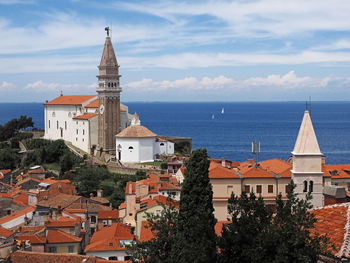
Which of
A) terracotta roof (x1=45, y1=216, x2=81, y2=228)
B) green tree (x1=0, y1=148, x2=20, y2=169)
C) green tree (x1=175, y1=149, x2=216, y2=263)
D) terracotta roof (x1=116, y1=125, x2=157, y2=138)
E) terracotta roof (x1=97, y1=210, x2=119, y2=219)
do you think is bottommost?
terracotta roof (x1=97, y1=210, x2=119, y2=219)

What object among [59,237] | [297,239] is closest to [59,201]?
[59,237]

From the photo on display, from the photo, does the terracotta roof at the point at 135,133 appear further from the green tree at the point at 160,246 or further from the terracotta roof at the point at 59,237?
the green tree at the point at 160,246

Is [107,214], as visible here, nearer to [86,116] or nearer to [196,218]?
[196,218]

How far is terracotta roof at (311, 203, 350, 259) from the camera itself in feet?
34.8

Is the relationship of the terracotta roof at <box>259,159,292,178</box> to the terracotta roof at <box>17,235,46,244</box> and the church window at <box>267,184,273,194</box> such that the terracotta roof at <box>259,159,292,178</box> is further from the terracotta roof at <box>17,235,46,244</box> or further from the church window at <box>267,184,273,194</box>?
the terracotta roof at <box>17,235,46,244</box>

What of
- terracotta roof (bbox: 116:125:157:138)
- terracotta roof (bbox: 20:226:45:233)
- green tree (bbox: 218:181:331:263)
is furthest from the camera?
terracotta roof (bbox: 116:125:157:138)

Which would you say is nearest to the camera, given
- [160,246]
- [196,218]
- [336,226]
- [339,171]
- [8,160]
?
[336,226]

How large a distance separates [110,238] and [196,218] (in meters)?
12.7

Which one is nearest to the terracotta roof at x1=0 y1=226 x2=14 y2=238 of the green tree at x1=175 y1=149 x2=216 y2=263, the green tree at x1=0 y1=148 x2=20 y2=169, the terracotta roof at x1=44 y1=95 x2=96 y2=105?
the green tree at x1=175 y1=149 x2=216 y2=263

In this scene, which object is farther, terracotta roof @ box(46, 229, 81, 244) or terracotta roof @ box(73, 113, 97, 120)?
terracotta roof @ box(73, 113, 97, 120)

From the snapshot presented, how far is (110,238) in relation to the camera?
2530 cm

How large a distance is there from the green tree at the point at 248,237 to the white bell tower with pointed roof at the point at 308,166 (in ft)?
35.6

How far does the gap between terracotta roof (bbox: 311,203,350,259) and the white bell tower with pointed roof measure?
10.8m

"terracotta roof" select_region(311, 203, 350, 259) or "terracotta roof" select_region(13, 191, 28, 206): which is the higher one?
"terracotta roof" select_region(311, 203, 350, 259)
